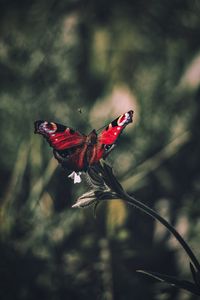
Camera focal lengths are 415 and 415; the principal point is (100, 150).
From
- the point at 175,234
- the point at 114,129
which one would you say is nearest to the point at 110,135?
the point at 114,129

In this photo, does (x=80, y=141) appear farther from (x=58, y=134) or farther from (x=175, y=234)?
(x=175, y=234)

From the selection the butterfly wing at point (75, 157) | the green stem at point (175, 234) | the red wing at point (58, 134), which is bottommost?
the green stem at point (175, 234)

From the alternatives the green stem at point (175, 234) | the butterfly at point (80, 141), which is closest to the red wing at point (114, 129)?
the butterfly at point (80, 141)

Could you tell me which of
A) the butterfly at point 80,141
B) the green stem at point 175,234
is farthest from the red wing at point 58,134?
the green stem at point 175,234

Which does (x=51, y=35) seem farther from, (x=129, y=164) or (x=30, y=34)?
(x=129, y=164)

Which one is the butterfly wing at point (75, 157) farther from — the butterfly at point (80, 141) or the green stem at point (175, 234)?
the green stem at point (175, 234)

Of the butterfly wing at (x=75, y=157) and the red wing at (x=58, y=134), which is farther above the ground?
the red wing at (x=58, y=134)
